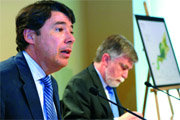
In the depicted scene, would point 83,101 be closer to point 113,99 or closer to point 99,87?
point 99,87

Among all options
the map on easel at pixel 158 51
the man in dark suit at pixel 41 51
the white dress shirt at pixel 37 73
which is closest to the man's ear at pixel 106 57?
the map on easel at pixel 158 51

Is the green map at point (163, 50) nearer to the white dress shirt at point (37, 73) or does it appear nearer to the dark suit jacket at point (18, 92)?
the white dress shirt at point (37, 73)

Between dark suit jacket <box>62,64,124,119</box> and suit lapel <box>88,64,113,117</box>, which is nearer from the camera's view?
dark suit jacket <box>62,64,124,119</box>

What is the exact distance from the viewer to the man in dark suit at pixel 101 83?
2.29 metres

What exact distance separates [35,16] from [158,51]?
2.05m

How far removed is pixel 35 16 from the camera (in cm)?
155

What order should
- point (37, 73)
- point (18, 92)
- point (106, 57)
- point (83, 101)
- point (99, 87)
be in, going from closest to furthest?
point (18, 92), point (37, 73), point (83, 101), point (99, 87), point (106, 57)

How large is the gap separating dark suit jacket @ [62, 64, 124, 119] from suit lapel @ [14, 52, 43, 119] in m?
0.84

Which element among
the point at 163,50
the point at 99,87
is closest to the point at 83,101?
the point at 99,87

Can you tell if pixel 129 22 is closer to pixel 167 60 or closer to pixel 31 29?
pixel 167 60

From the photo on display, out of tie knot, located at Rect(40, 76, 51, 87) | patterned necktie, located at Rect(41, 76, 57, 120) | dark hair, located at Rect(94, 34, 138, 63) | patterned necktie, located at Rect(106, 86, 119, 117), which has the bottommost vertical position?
patterned necktie, located at Rect(106, 86, 119, 117)

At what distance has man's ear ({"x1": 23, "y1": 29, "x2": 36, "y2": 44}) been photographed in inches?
61.2

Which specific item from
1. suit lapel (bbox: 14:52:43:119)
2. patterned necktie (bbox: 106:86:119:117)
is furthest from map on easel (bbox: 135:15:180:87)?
suit lapel (bbox: 14:52:43:119)

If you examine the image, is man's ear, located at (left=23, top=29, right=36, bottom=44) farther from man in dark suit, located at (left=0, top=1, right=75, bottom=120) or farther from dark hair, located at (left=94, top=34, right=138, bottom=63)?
dark hair, located at (left=94, top=34, right=138, bottom=63)
